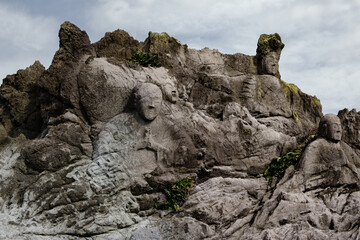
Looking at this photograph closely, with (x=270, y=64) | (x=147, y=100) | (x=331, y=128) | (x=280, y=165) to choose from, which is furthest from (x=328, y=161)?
(x=147, y=100)

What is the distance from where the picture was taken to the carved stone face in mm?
13492

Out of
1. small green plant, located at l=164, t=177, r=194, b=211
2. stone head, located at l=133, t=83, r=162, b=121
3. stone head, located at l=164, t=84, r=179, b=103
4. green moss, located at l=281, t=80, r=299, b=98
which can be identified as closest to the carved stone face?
green moss, located at l=281, t=80, r=299, b=98

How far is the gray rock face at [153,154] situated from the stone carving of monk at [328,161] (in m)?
0.03

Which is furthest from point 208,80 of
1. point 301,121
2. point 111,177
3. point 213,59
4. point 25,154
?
point 25,154

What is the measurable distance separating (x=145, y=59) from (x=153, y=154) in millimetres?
2679

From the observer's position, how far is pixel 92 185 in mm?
10172

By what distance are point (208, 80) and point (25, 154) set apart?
5028 mm

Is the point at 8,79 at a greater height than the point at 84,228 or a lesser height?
greater

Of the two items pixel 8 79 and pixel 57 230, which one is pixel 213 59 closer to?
pixel 8 79

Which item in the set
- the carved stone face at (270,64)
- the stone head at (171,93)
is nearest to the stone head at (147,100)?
the stone head at (171,93)

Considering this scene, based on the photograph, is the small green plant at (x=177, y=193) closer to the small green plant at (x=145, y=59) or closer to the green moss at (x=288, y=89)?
the small green plant at (x=145, y=59)

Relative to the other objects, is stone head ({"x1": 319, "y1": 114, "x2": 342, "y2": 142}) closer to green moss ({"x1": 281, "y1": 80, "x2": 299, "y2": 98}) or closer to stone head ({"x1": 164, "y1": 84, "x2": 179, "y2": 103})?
green moss ({"x1": 281, "y1": 80, "x2": 299, "y2": 98})

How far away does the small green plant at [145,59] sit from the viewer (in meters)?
12.2

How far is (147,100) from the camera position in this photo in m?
10.8
